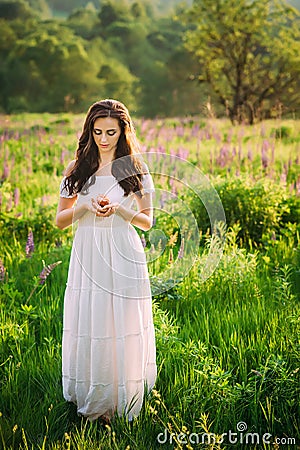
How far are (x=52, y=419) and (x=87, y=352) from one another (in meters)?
0.38

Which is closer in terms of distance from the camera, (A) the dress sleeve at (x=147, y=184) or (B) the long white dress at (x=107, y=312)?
(B) the long white dress at (x=107, y=312)

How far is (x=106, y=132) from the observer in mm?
2576

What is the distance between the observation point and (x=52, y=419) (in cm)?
267

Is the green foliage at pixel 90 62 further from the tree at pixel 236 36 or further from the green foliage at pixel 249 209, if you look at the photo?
the green foliage at pixel 249 209

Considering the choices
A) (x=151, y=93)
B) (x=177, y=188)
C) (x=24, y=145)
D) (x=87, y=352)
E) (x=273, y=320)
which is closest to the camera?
(x=87, y=352)

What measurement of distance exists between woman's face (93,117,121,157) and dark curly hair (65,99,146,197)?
0.03 meters

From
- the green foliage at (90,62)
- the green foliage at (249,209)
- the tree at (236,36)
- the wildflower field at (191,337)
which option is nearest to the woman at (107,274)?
the wildflower field at (191,337)

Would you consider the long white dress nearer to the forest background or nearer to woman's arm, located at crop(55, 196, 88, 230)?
woman's arm, located at crop(55, 196, 88, 230)

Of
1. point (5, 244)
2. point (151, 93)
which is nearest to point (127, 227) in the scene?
point (5, 244)

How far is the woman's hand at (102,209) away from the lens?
8.02 ft

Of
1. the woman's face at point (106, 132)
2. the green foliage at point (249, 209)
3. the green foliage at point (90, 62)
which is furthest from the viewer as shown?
the green foliage at point (90, 62)

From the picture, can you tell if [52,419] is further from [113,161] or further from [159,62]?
[159,62]

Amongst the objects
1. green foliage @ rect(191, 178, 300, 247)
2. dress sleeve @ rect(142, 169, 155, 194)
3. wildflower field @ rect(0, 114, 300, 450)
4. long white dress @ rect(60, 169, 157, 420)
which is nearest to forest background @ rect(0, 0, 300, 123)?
green foliage @ rect(191, 178, 300, 247)

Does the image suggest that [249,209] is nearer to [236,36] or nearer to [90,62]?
[236,36]
